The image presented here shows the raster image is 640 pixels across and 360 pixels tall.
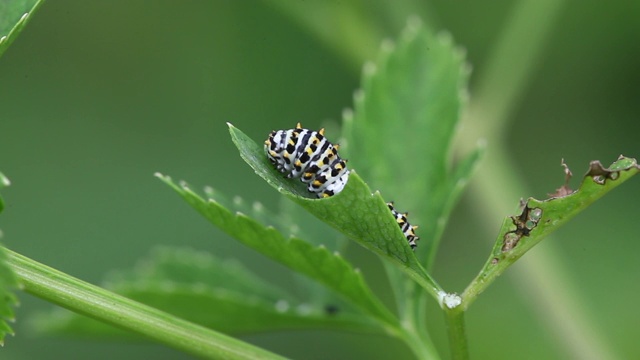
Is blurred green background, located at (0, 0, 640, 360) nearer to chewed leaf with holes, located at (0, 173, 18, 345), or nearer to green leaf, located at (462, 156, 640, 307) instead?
green leaf, located at (462, 156, 640, 307)

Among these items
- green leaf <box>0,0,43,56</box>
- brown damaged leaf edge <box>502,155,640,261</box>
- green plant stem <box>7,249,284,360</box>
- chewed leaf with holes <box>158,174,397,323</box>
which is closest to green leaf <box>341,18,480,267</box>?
chewed leaf with holes <box>158,174,397,323</box>

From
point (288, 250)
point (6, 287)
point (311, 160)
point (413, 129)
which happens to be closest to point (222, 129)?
point (413, 129)

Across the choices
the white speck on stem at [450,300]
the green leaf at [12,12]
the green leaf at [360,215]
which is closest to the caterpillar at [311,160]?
the green leaf at [360,215]

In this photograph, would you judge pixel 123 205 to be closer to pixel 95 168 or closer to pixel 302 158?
pixel 95 168

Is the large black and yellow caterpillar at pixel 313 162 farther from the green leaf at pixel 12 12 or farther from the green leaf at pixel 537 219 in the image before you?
the green leaf at pixel 12 12

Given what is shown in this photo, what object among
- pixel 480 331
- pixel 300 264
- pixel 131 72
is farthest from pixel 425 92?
pixel 131 72

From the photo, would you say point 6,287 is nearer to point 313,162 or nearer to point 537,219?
point 313,162
